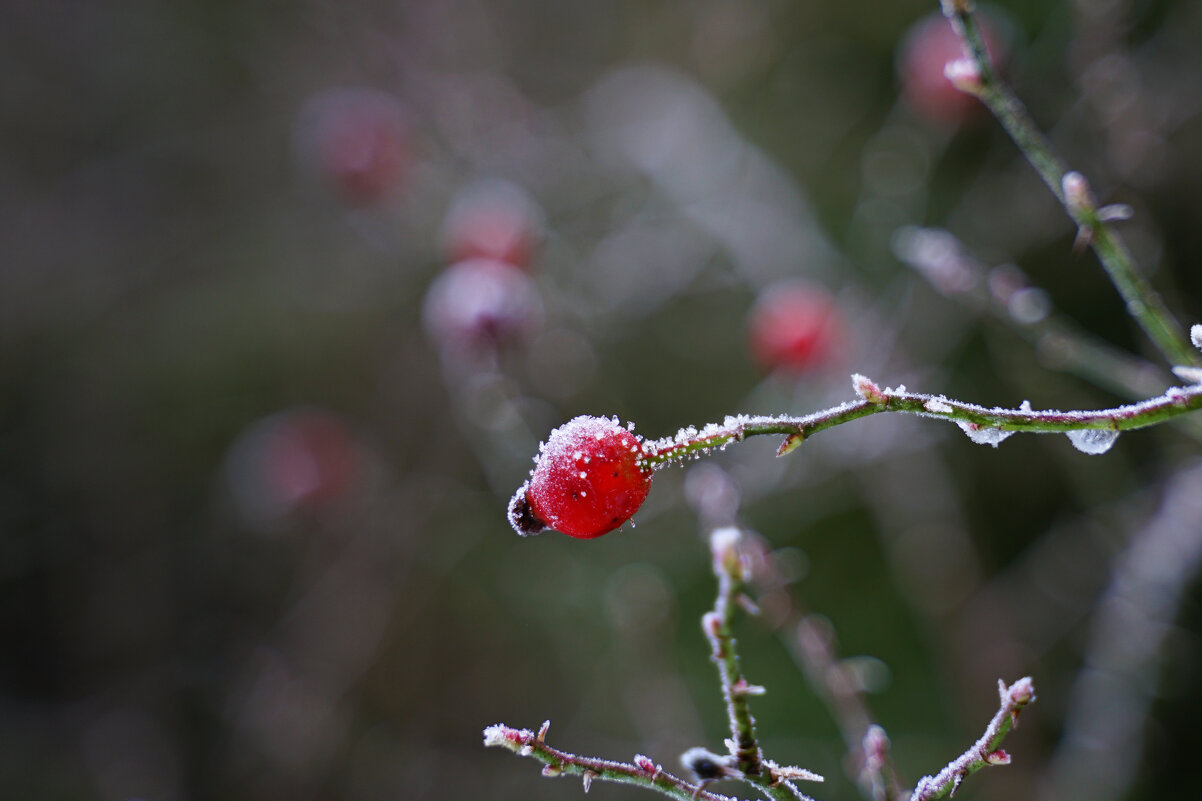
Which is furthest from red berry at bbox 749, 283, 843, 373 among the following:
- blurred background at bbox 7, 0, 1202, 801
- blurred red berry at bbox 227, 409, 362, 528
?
blurred red berry at bbox 227, 409, 362, 528

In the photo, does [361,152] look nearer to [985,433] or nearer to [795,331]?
[795,331]

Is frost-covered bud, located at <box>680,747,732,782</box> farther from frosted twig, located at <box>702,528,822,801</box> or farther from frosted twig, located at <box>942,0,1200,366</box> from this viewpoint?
frosted twig, located at <box>942,0,1200,366</box>

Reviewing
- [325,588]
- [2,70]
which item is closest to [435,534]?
[325,588]

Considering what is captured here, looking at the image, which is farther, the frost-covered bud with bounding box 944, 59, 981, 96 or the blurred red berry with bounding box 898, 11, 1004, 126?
the blurred red berry with bounding box 898, 11, 1004, 126

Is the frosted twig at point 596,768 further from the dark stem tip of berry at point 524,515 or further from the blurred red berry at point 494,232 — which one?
the blurred red berry at point 494,232

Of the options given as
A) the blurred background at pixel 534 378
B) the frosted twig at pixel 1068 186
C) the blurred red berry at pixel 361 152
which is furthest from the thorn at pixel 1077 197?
the blurred red berry at pixel 361 152
